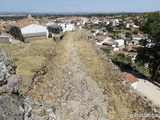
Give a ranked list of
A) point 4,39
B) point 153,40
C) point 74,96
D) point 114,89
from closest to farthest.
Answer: point 74,96, point 114,89, point 153,40, point 4,39

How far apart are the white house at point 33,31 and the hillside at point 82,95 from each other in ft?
73.7

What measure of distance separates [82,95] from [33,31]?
27.6m

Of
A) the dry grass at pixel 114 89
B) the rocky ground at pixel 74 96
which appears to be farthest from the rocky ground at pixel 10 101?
the dry grass at pixel 114 89

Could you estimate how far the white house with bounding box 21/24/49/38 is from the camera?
93.9 feet

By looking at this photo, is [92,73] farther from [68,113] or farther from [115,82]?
[68,113]

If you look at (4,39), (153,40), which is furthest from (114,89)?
(4,39)

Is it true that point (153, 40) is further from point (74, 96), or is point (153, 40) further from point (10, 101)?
point (10, 101)

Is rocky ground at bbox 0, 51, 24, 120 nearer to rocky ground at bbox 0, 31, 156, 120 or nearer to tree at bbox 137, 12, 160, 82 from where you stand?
rocky ground at bbox 0, 31, 156, 120

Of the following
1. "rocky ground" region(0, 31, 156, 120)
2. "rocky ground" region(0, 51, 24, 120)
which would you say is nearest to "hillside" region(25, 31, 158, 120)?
"rocky ground" region(0, 31, 156, 120)

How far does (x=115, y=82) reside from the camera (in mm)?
7465

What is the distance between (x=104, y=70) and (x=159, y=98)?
846 centimetres

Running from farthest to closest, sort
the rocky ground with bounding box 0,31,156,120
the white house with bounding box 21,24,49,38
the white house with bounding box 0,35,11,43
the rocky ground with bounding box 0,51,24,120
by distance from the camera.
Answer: the white house with bounding box 21,24,49,38 → the white house with bounding box 0,35,11,43 → the rocky ground with bounding box 0,31,156,120 → the rocky ground with bounding box 0,51,24,120

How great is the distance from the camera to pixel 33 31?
29906mm

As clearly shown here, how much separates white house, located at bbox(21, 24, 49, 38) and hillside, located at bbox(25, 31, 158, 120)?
22467 mm
